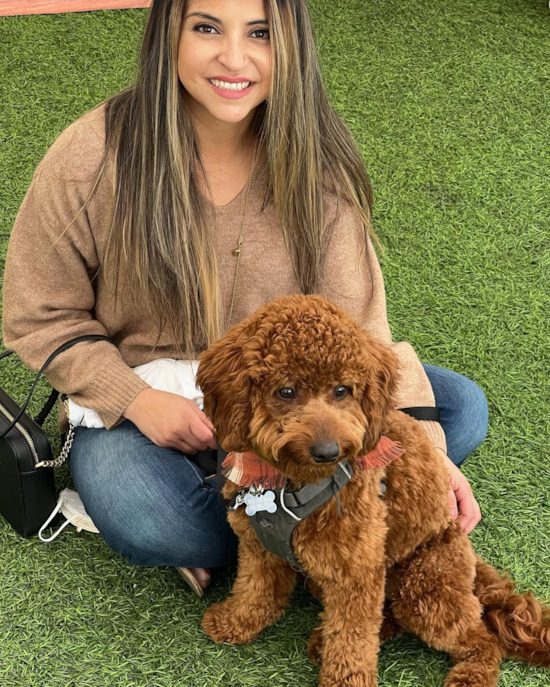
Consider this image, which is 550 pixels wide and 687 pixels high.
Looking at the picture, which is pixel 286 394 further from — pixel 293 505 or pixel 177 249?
pixel 177 249

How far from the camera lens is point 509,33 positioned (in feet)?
14.5

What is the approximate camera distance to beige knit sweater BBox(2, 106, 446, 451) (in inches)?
76.3

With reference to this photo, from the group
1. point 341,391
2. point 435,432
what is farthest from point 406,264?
point 341,391

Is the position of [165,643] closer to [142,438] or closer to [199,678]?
[199,678]

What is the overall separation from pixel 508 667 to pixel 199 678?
0.71 metres

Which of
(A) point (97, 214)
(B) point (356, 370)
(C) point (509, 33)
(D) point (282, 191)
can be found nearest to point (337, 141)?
(D) point (282, 191)

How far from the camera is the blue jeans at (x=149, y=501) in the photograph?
6.55 ft

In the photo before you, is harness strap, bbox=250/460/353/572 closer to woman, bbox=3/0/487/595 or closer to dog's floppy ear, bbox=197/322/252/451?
dog's floppy ear, bbox=197/322/252/451

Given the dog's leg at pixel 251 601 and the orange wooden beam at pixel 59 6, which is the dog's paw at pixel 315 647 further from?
the orange wooden beam at pixel 59 6

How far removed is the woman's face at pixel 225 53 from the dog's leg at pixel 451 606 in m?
1.05

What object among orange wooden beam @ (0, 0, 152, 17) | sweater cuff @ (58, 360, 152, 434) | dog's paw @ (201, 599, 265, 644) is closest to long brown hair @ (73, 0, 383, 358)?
sweater cuff @ (58, 360, 152, 434)

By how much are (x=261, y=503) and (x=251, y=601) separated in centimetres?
38

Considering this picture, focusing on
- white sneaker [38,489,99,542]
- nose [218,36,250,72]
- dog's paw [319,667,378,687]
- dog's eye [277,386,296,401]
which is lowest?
white sneaker [38,489,99,542]

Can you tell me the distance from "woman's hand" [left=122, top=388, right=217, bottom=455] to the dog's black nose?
1.86 feet
